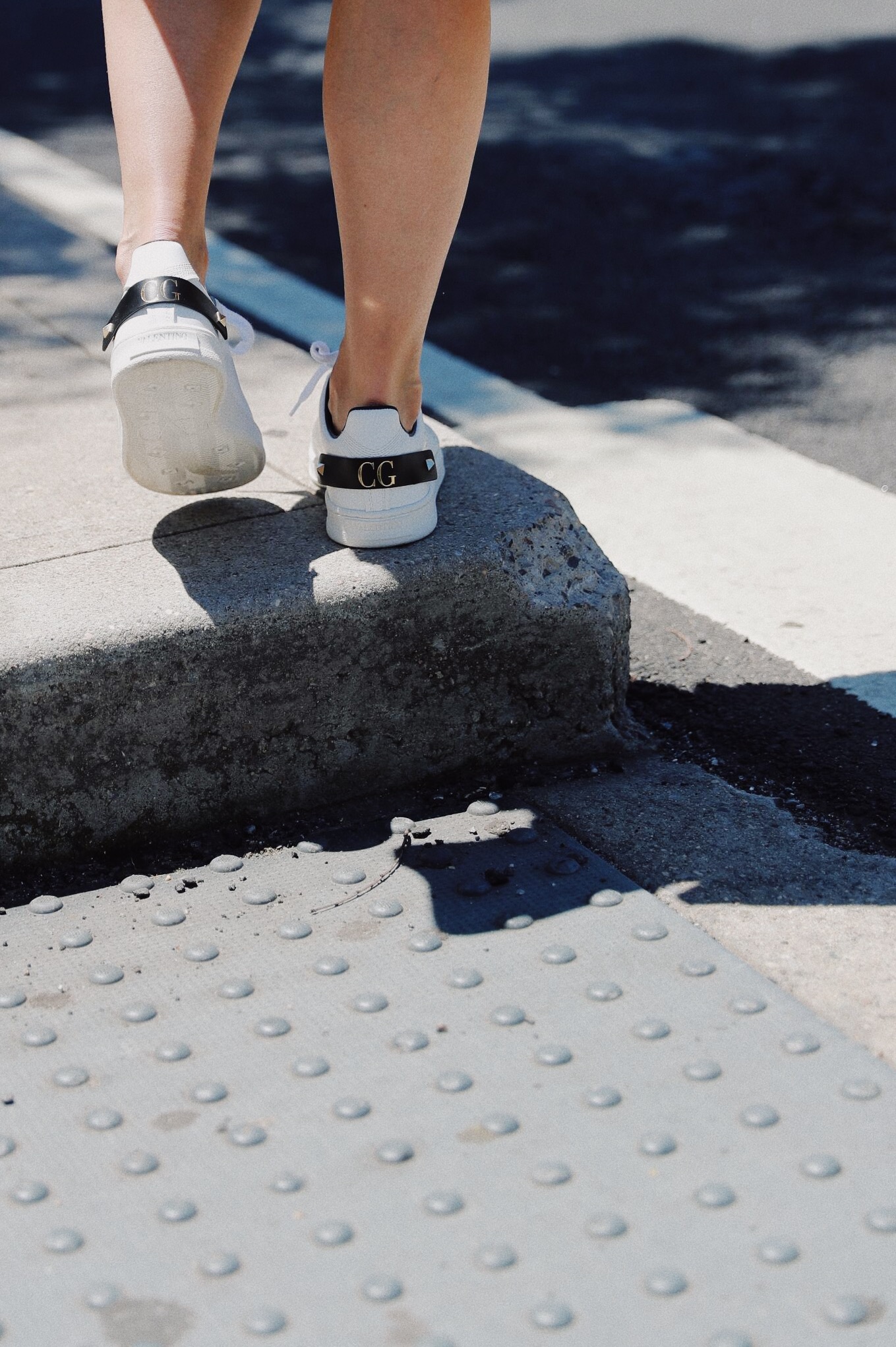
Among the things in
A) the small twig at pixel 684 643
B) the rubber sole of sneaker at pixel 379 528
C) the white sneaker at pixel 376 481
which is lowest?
the small twig at pixel 684 643

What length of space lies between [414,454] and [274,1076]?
0.93 metres

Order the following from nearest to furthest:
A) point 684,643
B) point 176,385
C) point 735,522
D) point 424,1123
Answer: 1. point 424,1123
2. point 176,385
3. point 684,643
4. point 735,522

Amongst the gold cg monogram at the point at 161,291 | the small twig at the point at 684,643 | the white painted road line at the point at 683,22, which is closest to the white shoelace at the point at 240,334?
the gold cg monogram at the point at 161,291

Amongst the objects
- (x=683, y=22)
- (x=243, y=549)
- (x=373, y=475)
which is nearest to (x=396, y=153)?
(x=373, y=475)

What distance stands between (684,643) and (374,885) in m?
0.92

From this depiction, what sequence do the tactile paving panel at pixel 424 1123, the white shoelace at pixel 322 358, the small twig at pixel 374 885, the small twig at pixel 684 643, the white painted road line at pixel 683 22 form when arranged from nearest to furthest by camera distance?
the tactile paving panel at pixel 424 1123
the small twig at pixel 374 885
the white shoelace at pixel 322 358
the small twig at pixel 684 643
the white painted road line at pixel 683 22

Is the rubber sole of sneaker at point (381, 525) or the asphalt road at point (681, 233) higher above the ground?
the rubber sole of sneaker at point (381, 525)

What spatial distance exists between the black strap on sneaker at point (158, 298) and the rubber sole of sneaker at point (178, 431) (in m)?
0.11

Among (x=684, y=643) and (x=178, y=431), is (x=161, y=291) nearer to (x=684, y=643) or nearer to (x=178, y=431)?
(x=178, y=431)

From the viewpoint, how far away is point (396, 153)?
2072mm

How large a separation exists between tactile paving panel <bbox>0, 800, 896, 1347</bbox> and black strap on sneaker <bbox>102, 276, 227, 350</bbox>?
28.5 inches

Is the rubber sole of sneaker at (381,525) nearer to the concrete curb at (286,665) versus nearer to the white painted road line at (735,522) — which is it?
the concrete curb at (286,665)

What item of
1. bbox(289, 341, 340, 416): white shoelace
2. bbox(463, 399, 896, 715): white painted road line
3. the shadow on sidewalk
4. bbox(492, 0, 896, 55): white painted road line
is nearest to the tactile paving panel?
the shadow on sidewalk

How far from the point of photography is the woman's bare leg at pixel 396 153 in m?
2.02
